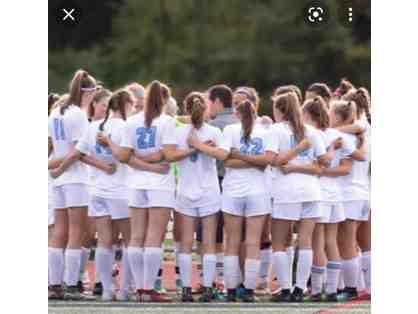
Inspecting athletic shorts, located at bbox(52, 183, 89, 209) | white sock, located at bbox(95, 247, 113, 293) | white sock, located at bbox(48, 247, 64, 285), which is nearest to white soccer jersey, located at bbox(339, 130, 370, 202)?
white sock, located at bbox(95, 247, 113, 293)

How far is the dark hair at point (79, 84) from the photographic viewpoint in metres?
12.5

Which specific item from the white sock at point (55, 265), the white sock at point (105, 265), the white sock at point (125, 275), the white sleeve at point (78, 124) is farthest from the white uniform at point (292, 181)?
the white sock at point (55, 265)

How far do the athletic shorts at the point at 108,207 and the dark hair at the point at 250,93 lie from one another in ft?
3.88

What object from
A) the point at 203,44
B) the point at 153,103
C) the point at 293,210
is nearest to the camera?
the point at 203,44

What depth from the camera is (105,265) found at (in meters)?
12.7

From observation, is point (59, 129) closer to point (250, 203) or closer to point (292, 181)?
point (250, 203)

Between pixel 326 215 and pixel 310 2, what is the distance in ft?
5.29

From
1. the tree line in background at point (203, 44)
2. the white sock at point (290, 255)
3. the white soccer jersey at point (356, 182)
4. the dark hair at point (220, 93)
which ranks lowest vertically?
the white sock at point (290, 255)

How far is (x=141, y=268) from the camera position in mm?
12641

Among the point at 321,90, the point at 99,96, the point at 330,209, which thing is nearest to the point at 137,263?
the point at 99,96

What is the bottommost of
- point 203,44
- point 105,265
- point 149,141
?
point 105,265

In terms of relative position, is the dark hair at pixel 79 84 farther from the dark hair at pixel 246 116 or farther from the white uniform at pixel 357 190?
the white uniform at pixel 357 190

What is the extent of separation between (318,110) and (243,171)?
2.36 ft
